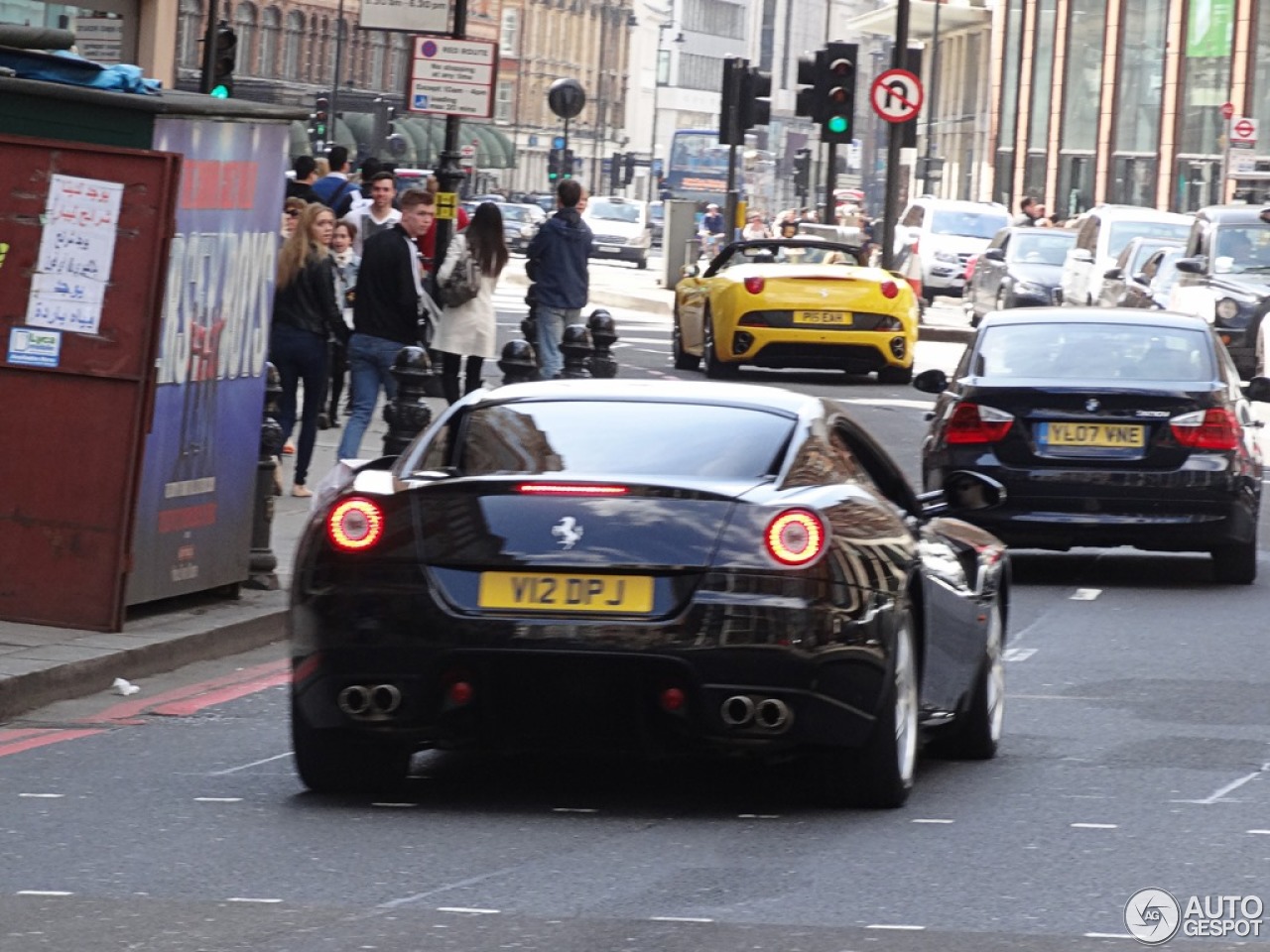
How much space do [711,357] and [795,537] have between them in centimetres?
2079

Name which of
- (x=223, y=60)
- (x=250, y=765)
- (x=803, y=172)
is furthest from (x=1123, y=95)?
(x=250, y=765)

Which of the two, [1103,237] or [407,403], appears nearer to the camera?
[407,403]

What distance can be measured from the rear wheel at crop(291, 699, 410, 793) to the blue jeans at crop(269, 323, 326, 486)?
Answer: 830 cm

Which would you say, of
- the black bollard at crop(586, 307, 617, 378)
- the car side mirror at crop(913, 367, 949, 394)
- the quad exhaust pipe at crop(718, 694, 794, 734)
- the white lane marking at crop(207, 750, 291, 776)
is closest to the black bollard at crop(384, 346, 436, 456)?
the car side mirror at crop(913, 367, 949, 394)

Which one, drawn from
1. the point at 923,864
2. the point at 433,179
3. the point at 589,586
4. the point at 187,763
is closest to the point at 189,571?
the point at 187,763

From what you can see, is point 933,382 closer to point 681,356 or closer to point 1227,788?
point 1227,788

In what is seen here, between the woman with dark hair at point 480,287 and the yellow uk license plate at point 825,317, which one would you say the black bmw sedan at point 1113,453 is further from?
the yellow uk license plate at point 825,317

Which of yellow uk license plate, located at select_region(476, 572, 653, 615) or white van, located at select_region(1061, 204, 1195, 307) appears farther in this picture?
white van, located at select_region(1061, 204, 1195, 307)

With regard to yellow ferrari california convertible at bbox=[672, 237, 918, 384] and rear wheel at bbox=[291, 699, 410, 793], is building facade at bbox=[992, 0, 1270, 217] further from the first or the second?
rear wheel at bbox=[291, 699, 410, 793]

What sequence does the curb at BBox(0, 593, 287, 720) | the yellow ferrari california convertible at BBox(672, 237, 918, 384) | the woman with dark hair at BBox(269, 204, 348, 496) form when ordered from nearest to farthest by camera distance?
the curb at BBox(0, 593, 287, 720), the woman with dark hair at BBox(269, 204, 348, 496), the yellow ferrari california convertible at BBox(672, 237, 918, 384)

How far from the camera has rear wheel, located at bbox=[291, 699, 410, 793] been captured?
7.62 m

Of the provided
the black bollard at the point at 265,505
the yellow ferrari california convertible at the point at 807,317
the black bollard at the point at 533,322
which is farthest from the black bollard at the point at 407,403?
the yellow ferrari california convertible at the point at 807,317

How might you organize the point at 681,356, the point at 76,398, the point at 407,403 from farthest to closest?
the point at 681,356 < the point at 407,403 < the point at 76,398

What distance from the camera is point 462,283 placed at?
64.2ft
